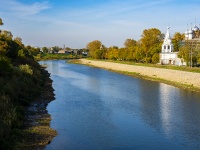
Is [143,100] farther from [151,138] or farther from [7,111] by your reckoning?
[7,111]

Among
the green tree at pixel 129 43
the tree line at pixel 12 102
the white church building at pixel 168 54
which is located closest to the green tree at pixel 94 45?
the green tree at pixel 129 43

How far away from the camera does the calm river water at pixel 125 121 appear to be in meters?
15.6

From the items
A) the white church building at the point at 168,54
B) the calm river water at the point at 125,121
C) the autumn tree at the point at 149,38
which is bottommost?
the calm river water at the point at 125,121

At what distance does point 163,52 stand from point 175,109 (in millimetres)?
52602

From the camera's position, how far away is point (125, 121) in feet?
66.5

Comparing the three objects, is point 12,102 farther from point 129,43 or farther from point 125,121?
point 129,43

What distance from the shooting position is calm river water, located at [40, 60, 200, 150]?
15.6 meters

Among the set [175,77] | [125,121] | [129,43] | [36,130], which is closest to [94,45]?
[129,43]

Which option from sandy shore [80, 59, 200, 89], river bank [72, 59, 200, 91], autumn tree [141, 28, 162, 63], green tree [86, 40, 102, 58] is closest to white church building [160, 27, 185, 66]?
autumn tree [141, 28, 162, 63]

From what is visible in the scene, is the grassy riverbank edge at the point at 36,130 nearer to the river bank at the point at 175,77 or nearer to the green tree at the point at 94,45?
the river bank at the point at 175,77

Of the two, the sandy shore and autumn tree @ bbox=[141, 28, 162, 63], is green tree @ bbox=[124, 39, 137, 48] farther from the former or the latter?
the sandy shore

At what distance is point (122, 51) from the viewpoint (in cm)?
9456

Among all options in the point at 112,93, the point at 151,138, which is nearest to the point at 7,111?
the point at 151,138

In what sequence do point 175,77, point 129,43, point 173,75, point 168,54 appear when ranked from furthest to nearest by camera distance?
point 129,43 < point 168,54 < point 173,75 < point 175,77
